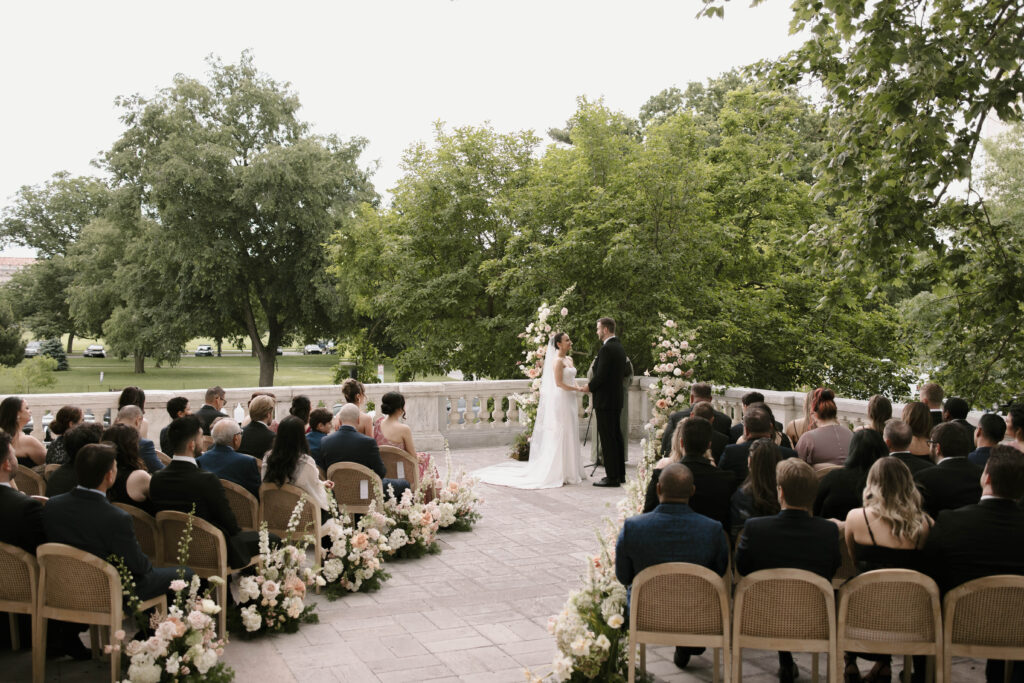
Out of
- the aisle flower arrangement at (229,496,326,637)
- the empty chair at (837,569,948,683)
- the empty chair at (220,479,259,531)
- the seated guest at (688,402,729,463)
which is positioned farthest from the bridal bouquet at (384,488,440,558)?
the empty chair at (837,569,948,683)

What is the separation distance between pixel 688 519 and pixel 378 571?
3.30m

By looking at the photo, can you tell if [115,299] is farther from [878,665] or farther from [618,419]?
Result: [878,665]

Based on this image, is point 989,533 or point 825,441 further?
point 825,441

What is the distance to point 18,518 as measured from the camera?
4926mm

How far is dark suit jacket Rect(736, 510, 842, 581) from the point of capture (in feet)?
14.6

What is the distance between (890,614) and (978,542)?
57 cm

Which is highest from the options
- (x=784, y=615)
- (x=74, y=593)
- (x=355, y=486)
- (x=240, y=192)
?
(x=240, y=192)

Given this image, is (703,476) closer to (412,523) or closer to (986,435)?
(986,435)

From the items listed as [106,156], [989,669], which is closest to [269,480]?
[989,669]

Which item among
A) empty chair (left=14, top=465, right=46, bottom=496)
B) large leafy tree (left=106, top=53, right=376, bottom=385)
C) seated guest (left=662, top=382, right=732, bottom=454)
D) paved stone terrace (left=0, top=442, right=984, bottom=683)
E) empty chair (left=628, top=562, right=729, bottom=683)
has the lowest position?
paved stone terrace (left=0, top=442, right=984, bottom=683)

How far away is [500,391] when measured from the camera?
1454 centimetres

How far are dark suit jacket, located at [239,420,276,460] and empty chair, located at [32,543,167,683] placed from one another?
8.23 feet

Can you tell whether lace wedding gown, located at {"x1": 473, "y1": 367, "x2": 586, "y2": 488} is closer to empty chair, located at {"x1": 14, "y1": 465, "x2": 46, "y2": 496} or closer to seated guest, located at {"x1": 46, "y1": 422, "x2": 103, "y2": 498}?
empty chair, located at {"x1": 14, "y1": 465, "x2": 46, "y2": 496}

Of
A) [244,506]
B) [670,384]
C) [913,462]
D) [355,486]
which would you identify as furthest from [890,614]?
[670,384]
